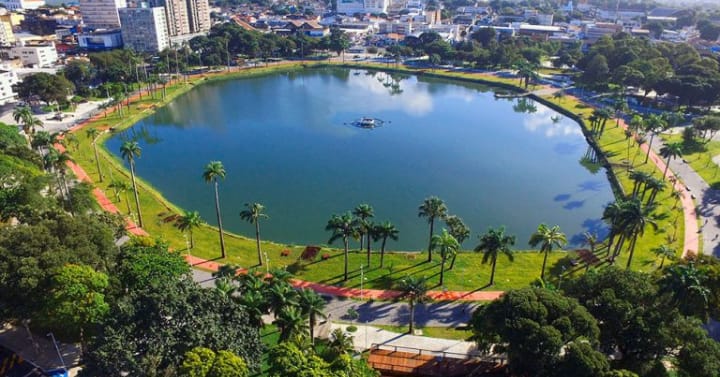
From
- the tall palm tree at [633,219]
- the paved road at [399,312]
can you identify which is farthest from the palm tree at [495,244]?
the tall palm tree at [633,219]

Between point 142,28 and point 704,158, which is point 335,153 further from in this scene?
point 142,28

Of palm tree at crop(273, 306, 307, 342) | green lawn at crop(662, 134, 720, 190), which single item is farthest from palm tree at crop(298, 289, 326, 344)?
green lawn at crop(662, 134, 720, 190)

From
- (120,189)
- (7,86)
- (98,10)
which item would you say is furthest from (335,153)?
(98,10)

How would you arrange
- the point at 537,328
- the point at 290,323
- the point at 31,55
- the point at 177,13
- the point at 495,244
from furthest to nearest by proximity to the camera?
the point at 177,13 < the point at 31,55 < the point at 495,244 < the point at 290,323 < the point at 537,328

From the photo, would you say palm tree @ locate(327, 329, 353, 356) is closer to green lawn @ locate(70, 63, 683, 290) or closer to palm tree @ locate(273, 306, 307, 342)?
palm tree @ locate(273, 306, 307, 342)

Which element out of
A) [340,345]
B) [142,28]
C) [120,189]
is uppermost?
[142,28]

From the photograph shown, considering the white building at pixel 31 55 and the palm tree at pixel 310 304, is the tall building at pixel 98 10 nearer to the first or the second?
the white building at pixel 31 55

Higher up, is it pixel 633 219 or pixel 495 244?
pixel 633 219
